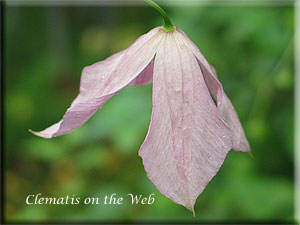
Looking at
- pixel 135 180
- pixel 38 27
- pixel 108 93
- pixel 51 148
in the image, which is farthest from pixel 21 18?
pixel 108 93

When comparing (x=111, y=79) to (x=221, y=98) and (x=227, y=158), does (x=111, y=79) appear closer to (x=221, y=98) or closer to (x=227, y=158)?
(x=221, y=98)

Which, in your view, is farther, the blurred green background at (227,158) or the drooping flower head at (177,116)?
the blurred green background at (227,158)

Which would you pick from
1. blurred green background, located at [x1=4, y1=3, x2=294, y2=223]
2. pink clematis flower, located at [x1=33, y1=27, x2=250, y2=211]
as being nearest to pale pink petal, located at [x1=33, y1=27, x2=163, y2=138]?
pink clematis flower, located at [x1=33, y1=27, x2=250, y2=211]

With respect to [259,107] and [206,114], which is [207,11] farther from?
[206,114]

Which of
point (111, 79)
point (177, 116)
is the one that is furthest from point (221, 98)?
point (111, 79)

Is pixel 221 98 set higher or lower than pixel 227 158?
higher

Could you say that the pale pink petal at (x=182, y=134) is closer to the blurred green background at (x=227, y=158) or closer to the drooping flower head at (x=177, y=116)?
the drooping flower head at (x=177, y=116)

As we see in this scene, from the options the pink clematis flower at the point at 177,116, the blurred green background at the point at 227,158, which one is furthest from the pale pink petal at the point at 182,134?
the blurred green background at the point at 227,158

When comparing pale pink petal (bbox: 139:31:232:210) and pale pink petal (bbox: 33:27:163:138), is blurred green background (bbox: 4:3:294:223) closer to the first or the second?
pale pink petal (bbox: 33:27:163:138)
